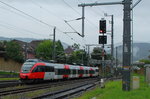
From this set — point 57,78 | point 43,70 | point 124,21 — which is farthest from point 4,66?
point 124,21

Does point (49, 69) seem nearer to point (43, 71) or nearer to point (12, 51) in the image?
point (43, 71)

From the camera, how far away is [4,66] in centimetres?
7888

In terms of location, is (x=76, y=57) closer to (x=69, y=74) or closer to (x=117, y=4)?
(x=69, y=74)

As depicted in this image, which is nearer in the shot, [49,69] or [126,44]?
[126,44]

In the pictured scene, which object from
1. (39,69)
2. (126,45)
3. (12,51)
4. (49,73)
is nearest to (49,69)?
(49,73)

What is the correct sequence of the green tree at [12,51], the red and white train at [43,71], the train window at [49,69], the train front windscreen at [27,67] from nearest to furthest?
1. the red and white train at [43,71]
2. the train front windscreen at [27,67]
3. the train window at [49,69]
4. the green tree at [12,51]

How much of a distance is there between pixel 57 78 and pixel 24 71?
33.6 ft

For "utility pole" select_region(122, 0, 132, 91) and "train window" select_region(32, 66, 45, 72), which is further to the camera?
"train window" select_region(32, 66, 45, 72)

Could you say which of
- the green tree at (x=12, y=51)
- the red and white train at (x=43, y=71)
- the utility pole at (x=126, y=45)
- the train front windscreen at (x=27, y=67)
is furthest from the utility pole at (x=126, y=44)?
the green tree at (x=12, y=51)

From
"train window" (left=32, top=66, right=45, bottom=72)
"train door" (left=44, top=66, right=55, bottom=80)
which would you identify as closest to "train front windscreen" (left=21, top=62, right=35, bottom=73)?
"train window" (left=32, top=66, right=45, bottom=72)

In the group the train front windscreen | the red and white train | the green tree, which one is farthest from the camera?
the green tree

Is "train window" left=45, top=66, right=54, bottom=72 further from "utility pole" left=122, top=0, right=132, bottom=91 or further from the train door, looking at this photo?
"utility pole" left=122, top=0, right=132, bottom=91

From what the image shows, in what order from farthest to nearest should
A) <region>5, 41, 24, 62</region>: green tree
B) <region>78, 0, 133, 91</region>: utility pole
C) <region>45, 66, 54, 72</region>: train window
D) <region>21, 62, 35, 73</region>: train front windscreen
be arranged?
1. <region>5, 41, 24, 62</region>: green tree
2. <region>45, 66, 54, 72</region>: train window
3. <region>21, 62, 35, 73</region>: train front windscreen
4. <region>78, 0, 133, 91</region>: utility pole

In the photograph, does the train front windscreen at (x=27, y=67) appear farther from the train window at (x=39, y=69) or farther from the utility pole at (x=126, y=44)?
the utility pole at (x=126, y=44)
